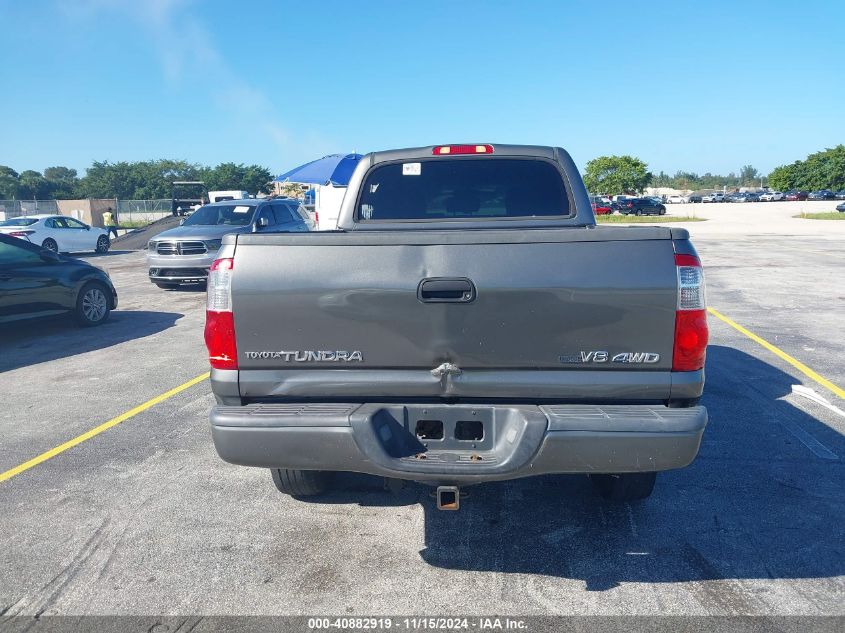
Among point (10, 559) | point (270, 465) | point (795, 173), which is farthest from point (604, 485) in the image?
point (795, 173)

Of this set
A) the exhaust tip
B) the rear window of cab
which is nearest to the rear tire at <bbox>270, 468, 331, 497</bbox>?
the exhaust tip

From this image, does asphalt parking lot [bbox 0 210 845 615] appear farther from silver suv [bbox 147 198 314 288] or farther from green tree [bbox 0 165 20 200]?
green tree [bbox 0 165 20 200]

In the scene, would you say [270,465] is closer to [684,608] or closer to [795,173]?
[684,608]

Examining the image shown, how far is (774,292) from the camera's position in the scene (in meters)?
12.7

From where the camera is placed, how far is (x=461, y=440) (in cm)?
304

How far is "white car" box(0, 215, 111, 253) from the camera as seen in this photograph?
22.0m

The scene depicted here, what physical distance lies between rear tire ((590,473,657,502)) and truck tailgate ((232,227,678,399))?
0.95 meters

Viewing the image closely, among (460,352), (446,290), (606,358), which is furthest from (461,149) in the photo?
(606,358)

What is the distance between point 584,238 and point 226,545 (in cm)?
245

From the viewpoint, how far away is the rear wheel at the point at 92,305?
9.91 metres

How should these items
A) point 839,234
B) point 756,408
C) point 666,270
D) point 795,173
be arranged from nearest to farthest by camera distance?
point 666,270 < point 756,408 < point 839,234 < point 795,173

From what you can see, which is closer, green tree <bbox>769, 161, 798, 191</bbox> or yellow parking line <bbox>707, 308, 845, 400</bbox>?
yellow parking line <bbox>707, 308, 845, 400</bbox>

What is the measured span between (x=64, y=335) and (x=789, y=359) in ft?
31.1

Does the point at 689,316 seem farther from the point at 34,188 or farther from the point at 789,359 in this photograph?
the point at 34,188
